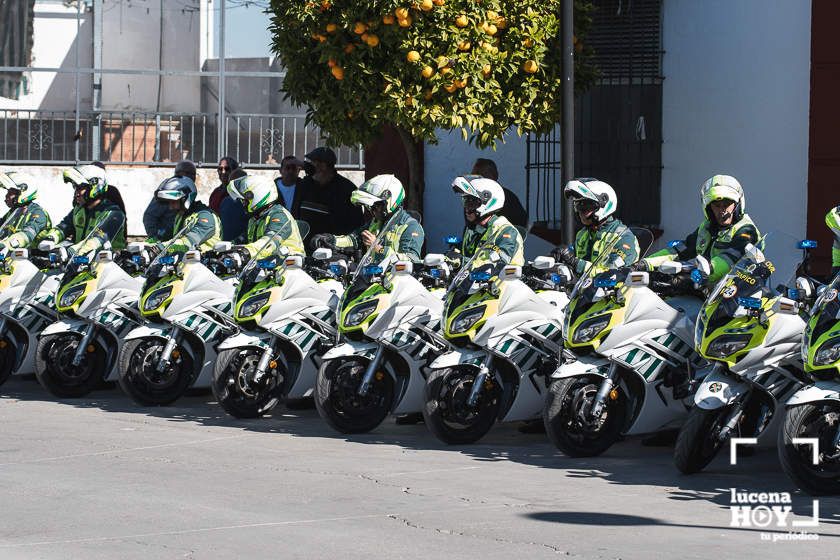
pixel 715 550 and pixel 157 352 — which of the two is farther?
pixel 157 352

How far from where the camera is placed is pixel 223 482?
9.00 metres

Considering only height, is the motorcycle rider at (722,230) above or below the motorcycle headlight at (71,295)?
above

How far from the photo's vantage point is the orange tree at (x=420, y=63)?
13727 mm

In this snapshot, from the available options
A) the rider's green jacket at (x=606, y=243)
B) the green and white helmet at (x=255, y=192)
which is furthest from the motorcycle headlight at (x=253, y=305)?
the rider's green jacket at (x=606, y=243)

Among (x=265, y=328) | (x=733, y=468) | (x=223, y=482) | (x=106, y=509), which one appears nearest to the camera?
(x=106, y=509)

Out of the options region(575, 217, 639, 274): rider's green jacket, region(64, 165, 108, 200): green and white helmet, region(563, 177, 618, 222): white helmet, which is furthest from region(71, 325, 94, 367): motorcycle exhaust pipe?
region(563, 177, 618, 222): white helmet

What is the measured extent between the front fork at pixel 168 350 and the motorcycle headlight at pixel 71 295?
3.43 feet

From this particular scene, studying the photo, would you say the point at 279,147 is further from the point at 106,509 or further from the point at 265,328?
the point at 106,509

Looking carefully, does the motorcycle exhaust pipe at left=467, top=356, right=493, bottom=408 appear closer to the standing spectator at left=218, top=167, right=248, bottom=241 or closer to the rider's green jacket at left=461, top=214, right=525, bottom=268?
the rider's green jacket at left=461, top=214, right=525, bottom=268

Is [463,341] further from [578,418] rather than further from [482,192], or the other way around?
[482,192]

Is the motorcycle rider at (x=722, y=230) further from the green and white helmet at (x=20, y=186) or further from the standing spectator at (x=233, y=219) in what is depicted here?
the green and white helmet at (x=20, y=186)

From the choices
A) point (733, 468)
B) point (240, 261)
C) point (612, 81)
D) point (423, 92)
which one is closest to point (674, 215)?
point (612, 81)

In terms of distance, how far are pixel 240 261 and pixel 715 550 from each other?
584cm

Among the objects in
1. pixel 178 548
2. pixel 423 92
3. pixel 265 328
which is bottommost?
pixel 178 548
